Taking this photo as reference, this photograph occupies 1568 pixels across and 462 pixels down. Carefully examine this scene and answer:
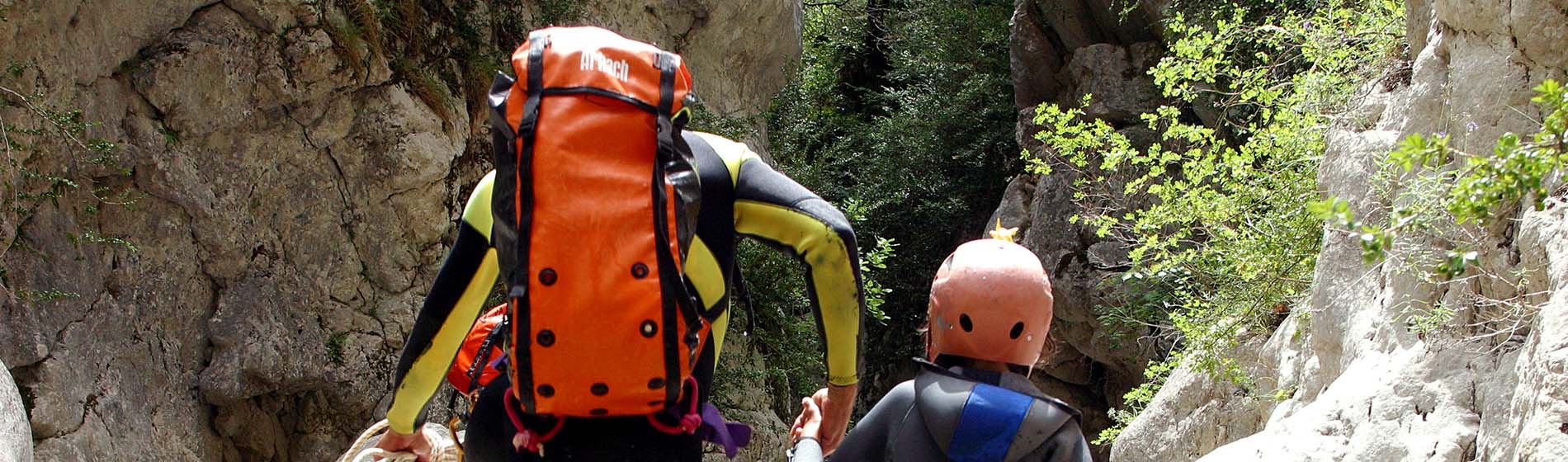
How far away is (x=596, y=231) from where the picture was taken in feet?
5.65

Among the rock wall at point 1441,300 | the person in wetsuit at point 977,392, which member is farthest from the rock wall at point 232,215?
the rock wall at point 1441,300

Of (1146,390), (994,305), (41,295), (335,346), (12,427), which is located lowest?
(1146,390)

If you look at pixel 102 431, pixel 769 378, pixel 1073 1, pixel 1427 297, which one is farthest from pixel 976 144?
pixel 1427 297

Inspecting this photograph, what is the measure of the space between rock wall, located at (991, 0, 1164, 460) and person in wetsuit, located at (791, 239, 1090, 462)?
7736 mm

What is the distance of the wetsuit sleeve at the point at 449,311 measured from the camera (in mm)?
1989

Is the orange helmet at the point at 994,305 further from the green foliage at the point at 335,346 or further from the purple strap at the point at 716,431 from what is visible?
the green foliage at the point at 335,346

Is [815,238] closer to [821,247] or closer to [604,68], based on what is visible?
[821,247]

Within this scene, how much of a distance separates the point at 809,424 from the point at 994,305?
1.15 ft

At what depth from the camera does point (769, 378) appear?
8.27 metres

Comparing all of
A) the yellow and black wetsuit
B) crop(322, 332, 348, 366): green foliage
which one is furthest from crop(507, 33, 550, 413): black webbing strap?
crop(322, 332, 348, 366): green foliage

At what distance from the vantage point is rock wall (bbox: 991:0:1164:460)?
1007cm

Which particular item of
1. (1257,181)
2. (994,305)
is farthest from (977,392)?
(1257,181)

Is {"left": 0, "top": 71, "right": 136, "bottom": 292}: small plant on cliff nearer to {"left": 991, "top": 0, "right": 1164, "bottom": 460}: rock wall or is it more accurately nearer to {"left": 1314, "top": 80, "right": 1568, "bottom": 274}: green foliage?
{"left": 1314, "top": 80, "right": 1568, "bottom": 274}: green foliage

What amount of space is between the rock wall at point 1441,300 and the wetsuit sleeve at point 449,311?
1.66 meters
